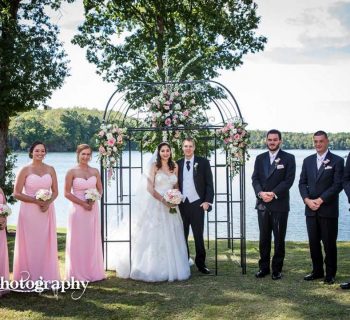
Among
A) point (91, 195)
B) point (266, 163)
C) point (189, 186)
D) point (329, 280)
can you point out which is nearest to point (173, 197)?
point (189, 186)

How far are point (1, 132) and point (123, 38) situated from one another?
5.64m

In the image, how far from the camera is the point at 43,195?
6.32 m

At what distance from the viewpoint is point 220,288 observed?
6.62m

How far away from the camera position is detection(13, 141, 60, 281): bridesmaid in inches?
254

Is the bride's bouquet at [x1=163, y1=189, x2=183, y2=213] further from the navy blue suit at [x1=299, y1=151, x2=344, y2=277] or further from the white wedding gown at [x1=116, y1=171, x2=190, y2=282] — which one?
the navy blue suit at [x1=299, y1=151, x2=344, y2=277]

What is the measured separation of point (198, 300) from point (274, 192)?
1895 millimetres

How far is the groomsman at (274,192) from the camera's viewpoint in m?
6.93

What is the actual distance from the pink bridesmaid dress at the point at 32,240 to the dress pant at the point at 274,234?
298cm

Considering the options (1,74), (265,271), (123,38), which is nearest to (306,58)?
(123,38)

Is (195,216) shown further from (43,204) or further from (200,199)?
(43,204)

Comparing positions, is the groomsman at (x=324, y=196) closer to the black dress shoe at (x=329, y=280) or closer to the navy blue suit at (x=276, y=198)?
the black dress shoe at (x=329, y=280)

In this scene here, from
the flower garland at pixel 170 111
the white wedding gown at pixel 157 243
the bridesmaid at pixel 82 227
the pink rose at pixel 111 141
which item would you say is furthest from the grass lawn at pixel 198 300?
the flower garland at pixel 170 111

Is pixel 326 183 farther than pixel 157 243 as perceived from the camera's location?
No

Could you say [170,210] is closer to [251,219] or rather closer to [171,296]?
[171,296]
